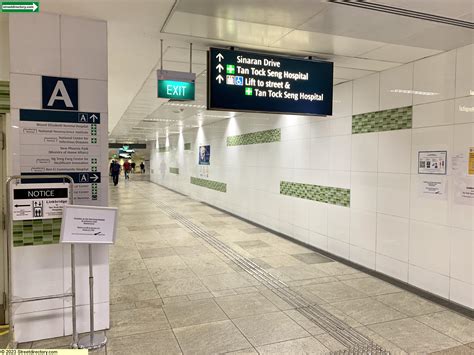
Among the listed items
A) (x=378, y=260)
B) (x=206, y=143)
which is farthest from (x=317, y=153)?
(x=206, y=143)

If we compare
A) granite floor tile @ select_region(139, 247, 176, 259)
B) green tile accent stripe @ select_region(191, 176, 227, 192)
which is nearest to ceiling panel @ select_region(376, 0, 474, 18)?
granite floor tile @ select_region(139, 247, 176, 259)

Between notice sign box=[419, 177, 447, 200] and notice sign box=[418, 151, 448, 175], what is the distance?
0.09m

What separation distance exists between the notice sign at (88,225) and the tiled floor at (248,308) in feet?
3.16

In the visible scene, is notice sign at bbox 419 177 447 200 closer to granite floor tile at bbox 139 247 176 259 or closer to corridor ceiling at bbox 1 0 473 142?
corridor ceiling at bbox 1 0 473 142

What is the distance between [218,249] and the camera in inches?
242

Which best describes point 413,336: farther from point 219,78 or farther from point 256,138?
point 256,138

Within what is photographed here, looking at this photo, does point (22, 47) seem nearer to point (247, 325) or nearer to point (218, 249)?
point (247, 325)

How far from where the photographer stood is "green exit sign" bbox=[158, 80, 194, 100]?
12.1 ft

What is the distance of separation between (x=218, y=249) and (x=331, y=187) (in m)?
2.19

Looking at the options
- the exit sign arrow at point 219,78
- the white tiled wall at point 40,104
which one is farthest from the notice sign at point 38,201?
the exit sign arrow at point 219,78

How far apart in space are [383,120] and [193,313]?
3.39 m

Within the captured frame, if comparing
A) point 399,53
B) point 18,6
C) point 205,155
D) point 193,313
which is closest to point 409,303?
point 193,313

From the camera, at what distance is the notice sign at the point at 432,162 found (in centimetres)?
389

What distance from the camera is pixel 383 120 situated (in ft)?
15.4
